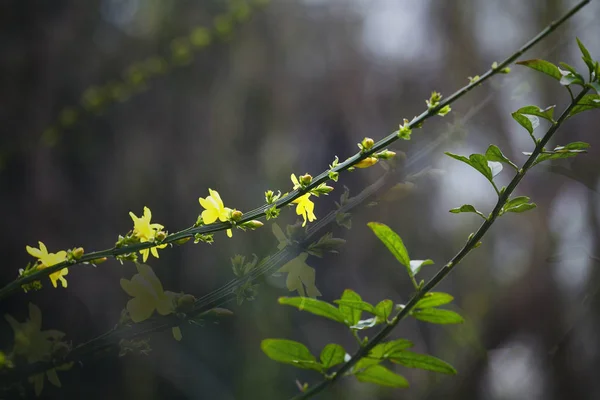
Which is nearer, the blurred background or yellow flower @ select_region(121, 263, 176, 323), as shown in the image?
yellow flower @ select_region(121, 263, 176, 323)

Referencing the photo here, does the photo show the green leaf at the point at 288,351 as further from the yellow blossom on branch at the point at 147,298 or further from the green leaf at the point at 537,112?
the green leaf at the point at 537,112

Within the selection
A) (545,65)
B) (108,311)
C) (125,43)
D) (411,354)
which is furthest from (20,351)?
(125,43)

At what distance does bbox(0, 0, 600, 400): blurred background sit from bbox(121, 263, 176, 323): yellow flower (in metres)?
0.52

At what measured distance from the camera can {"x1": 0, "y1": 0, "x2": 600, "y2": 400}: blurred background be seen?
874mm

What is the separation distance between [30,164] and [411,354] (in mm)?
982

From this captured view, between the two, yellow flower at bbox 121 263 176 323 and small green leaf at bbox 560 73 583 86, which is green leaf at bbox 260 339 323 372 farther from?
small green leaf at bbox 560 73 583 86

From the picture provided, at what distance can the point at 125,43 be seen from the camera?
4.21 ft

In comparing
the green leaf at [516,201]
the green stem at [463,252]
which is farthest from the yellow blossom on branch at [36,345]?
the green leaf at [516,201]

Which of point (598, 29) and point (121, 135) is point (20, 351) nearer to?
point (598, 29)

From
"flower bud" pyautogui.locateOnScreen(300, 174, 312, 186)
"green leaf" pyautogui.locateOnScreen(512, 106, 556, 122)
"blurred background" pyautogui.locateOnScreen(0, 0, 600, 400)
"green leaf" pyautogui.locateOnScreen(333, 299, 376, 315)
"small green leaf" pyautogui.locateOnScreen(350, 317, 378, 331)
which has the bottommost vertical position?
"small green leaf" pyautogui.locateOnScreen(350, 317, 378, 331)

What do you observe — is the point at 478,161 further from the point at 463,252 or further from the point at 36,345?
the point at 36,345

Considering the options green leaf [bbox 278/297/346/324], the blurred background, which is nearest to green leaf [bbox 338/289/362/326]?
green leaf [bbox 278/297/346/324]

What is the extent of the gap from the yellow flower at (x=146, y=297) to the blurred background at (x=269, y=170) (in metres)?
0.52

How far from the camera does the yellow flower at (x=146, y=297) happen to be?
0.81 feet
